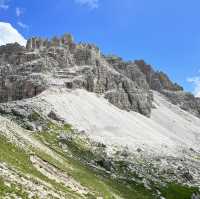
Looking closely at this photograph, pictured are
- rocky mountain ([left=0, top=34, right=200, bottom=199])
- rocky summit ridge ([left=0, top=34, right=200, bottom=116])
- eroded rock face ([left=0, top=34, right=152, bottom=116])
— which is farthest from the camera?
rocky summit ridge ([left=0, top=34, right=200, bottom=116])

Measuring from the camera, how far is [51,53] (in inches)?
7215

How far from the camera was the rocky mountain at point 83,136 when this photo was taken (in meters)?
42.7

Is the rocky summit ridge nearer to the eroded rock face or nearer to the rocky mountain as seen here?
the eroded rock face

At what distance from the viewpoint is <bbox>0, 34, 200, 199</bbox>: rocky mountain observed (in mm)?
42719

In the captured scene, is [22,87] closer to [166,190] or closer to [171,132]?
[171,132]

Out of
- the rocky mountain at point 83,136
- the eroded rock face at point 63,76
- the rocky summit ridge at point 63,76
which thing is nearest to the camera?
the rocky mountain at point 83,136

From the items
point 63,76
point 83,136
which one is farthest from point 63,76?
point 83,136

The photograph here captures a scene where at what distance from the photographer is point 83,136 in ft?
350

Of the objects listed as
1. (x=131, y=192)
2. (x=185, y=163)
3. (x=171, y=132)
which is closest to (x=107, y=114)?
(x=171, y=132)

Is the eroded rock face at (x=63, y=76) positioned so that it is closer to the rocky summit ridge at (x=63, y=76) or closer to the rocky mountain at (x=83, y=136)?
the rocky summit ridge at (x=63, y=76)

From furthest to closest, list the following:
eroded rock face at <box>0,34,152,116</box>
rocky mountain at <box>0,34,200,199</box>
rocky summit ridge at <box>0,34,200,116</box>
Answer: rocky summit ridge at <box>0,34,200,116</box>
eroded rock face at <box>0,34,152,116</box>
rocky mountain at <box>0,34,200,199</box>

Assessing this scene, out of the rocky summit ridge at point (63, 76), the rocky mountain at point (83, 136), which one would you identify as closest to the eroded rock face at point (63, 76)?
the rocky summit ridge at point (63, 76)

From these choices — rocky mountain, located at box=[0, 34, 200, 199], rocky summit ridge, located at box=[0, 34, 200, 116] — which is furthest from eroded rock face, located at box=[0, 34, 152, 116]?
rocky mountain, located at box=[0, 34, 200, 199]

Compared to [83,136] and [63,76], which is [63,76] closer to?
[63,76]
